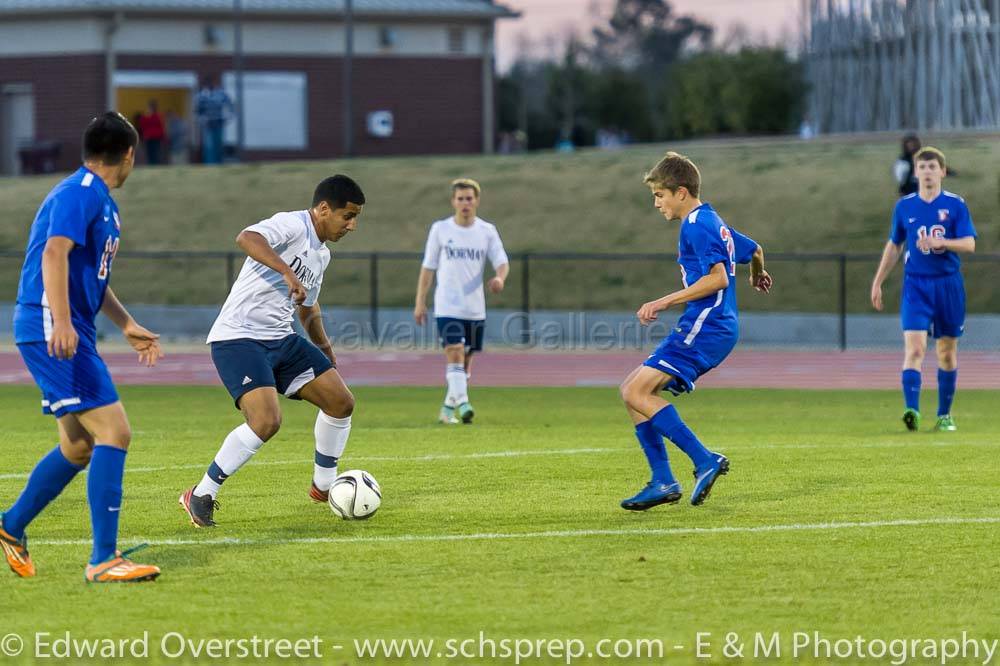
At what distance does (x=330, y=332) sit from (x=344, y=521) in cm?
1894

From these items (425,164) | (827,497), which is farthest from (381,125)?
(827,497)

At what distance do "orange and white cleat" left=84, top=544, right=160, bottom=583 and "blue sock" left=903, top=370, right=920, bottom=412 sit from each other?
26.7 feet

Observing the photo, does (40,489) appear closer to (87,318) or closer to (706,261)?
(87,318)

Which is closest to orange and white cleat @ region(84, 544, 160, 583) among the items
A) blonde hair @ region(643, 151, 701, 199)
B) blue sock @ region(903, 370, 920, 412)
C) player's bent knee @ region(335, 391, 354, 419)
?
player's bent knee @ region(335, 391, 354, 419)

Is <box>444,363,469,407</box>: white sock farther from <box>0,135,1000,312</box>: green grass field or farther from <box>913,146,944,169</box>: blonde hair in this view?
<box>0,135,1000,312</box>: green grass field

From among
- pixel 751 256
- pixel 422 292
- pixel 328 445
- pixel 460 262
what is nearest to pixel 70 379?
pixel 328 445

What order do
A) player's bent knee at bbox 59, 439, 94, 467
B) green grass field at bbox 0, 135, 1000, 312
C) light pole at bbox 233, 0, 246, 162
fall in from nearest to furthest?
player's bent knee at bbox 59, 439, 94, 467 < green grass field at bbox 0, 135, 1000, 312 < light pole at bbox 233, 0, 246, 162

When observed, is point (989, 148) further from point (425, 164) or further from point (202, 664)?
point (202, 664)

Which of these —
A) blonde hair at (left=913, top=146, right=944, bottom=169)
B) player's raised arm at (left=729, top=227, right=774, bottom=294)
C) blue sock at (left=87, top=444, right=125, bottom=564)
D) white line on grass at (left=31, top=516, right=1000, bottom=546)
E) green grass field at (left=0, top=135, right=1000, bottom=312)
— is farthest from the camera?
green grass field at (left=0, top=135, right=1000, bottom=312)

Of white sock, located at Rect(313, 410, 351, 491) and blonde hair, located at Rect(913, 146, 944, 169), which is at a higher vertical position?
blonde hair, located at Rect(913, 146, 944, 169)

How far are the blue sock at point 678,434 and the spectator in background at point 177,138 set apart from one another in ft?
134

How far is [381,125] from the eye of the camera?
2077 inches

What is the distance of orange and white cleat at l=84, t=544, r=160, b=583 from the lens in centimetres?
713

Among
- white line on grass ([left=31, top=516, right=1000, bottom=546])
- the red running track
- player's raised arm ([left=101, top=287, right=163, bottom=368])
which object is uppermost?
player's raised arm ([left=101, top=287, right=163, bottom=368])
